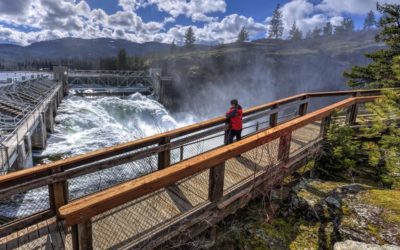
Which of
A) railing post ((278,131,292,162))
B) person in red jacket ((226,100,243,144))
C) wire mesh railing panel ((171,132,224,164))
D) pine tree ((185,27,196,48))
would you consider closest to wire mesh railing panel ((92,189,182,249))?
wire mesh railing panel ((171,132,224,164))

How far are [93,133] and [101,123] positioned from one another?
3453 millimetres

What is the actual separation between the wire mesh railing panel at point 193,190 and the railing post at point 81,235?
1484mm

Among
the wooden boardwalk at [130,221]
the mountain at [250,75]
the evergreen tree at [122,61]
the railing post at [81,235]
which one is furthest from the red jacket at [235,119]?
the evergreen tree at [122,61]

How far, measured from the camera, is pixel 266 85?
59125mm

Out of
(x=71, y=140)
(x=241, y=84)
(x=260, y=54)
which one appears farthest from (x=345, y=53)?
(x=71, y=140)

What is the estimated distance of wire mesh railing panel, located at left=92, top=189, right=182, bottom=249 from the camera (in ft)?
8.76

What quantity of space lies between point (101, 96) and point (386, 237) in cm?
3835

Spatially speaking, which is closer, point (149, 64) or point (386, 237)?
point (386, 237)

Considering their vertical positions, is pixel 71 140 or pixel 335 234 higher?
pixel 335 234

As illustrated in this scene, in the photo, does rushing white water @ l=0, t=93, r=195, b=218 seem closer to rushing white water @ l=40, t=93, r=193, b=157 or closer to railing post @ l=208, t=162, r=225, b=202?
rushing white water @ l=40, t=93, r=193, b=157

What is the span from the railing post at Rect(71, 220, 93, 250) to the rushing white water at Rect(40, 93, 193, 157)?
15.0 metres

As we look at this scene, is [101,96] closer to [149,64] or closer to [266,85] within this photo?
[149,64]

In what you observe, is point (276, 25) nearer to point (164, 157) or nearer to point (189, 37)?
point (189, 37)

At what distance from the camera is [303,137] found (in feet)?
19.0
